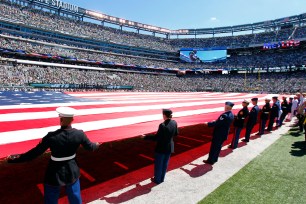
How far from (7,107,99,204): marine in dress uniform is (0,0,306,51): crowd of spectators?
4599 cm

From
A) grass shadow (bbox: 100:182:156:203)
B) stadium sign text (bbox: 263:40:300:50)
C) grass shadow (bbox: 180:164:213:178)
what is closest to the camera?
grass shadow (bbox: 100:182:156:203)

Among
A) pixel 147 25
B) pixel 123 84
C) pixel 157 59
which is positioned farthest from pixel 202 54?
pixel 123 84

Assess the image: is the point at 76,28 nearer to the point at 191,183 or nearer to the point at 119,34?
the point at 119,34

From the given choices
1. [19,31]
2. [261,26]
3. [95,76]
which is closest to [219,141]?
[95,76]

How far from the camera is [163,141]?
5031mm

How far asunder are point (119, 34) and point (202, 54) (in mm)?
24891

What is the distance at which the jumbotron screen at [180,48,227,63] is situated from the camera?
63.8 m

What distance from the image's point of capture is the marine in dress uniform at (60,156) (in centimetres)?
299

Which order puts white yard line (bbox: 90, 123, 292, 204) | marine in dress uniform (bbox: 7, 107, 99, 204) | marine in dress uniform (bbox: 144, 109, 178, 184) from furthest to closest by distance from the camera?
marine in dress uniform (bbox: 144, 109, 178, 184) < white yard line (bbox: 90, 123, 292, 204) < marine in dress uniform (bbox: 7, 107, 99, 204)

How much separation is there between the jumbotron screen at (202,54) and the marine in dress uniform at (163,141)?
205ft

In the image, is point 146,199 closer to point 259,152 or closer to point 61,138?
point 61,138

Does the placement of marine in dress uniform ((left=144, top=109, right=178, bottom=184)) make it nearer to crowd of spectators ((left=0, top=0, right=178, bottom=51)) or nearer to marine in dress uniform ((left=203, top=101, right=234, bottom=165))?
marine in dress uniform ((left=203, top=101, right=234, bottom=165))

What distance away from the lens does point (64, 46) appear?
1801 inches

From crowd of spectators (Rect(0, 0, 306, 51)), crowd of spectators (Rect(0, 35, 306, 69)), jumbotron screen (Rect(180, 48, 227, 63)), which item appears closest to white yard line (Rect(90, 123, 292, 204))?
crowd of spectators (Rect(0, 35, 306, 69))
